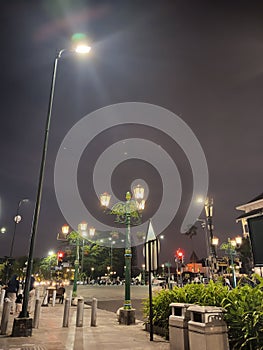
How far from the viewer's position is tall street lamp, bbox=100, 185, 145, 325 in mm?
11031

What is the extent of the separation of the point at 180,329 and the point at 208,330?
4.25 ft

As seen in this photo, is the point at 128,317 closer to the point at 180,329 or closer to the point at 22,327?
the point at 22,327

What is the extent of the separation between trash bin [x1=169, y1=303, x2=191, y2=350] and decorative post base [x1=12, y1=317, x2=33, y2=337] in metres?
4.23

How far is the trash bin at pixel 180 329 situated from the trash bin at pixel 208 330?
2.46 feet

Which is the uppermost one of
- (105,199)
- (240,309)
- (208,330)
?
(105,199)

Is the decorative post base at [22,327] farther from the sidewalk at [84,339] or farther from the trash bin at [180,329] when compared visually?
the trash bin at [180,329]

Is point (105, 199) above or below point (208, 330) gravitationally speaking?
above

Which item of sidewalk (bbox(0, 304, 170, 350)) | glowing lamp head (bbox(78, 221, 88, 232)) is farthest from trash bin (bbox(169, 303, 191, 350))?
glowing lamp head (bbox(78, 221, 88, 232))

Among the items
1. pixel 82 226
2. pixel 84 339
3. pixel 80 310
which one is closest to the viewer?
pixel 84 339

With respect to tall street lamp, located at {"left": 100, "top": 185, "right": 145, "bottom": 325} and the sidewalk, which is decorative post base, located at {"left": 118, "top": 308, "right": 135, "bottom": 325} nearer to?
tall street lamp, located at {"left": 100, "top": 185, "right": 145, "bottom": 325}

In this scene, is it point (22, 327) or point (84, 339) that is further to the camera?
point (22, 327)

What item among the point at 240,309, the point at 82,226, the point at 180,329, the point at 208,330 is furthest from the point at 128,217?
the point at 82,226

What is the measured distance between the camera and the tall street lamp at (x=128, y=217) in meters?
11.0

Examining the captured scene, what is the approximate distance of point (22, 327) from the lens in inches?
319
